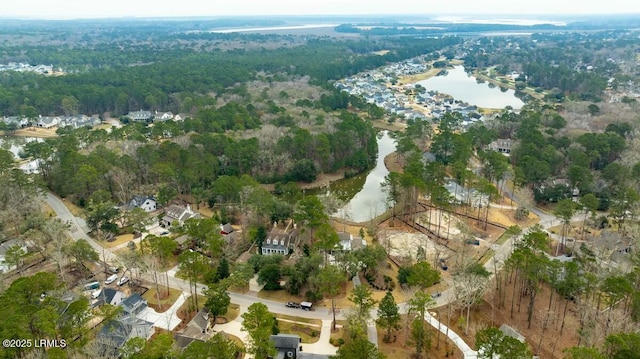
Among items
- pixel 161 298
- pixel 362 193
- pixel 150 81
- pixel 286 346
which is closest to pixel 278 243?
pixel 161 298

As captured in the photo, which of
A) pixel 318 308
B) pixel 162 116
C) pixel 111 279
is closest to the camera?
pixel 318 308

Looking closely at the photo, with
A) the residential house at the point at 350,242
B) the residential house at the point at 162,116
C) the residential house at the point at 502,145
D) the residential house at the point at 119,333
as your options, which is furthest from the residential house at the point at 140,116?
the residential house at the point at 119,333

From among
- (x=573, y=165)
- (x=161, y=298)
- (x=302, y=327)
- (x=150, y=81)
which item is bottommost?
(x=302, y=327)

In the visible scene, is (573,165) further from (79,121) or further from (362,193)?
(79,121)

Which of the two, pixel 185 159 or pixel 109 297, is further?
pixel 185 159

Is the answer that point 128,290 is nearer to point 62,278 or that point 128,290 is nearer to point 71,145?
point 62,278

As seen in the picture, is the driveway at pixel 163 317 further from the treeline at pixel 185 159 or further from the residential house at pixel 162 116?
the residential house at pixel 162 116

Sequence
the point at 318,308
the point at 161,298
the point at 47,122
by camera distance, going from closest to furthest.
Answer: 1. the point at 318,308
2. the point at 161,298
3. the point at 47,122
